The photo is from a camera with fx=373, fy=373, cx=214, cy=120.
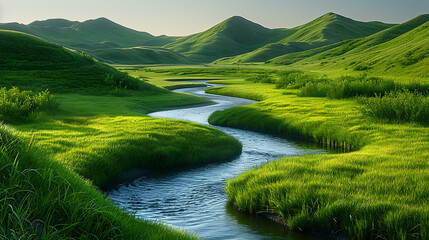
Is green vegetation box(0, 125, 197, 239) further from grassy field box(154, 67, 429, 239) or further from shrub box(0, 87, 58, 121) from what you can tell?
shrub box(0, 87, 58, 121)

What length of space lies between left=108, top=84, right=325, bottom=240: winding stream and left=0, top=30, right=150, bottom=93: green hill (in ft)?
92.3

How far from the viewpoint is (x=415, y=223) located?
889 cm

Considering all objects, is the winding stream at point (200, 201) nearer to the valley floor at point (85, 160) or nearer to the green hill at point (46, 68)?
the valley floor at point (85, 160)

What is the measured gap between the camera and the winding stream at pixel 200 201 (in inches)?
409

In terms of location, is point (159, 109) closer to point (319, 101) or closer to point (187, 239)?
point (319, 101)

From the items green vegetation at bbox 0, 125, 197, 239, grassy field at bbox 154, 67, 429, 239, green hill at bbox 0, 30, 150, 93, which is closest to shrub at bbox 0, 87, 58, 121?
green hill at bbox 0, 30, 150, 93

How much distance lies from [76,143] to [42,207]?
1092cm

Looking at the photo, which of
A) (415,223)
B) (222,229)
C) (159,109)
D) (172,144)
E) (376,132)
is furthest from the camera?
(159,109)

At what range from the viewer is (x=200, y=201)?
1275 cm

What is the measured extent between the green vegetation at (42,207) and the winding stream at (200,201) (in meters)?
3.24

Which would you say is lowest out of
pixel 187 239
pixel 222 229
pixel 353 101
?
pixel 222 229

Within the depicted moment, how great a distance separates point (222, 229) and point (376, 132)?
13.5 meters

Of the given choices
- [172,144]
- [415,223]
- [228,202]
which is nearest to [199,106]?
[172,144]

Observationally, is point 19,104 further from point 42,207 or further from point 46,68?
point 46,68
